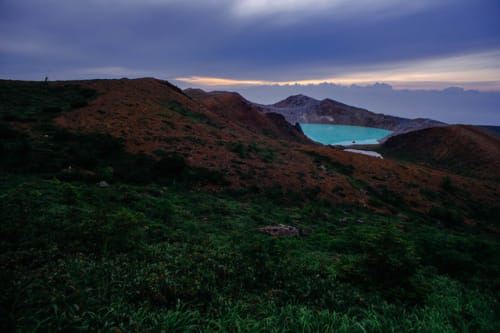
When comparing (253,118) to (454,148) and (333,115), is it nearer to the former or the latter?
(454,148)

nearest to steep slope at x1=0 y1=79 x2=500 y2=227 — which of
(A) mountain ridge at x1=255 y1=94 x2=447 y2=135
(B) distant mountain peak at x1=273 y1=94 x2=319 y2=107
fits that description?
(A) mountain ridge at x1=255 y1=94 x2=447 y2=135

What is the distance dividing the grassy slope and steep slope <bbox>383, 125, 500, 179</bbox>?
113ft

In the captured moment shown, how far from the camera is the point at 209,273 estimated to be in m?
4.81

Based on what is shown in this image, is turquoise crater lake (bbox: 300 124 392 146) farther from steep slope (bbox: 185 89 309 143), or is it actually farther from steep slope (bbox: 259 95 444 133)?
steep slope (bbox: 185 89 309 143)

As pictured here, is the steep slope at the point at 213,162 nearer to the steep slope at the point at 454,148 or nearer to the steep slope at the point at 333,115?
the steep slope at the point at 454,148

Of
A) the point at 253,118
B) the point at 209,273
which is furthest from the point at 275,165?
the point at 253,118

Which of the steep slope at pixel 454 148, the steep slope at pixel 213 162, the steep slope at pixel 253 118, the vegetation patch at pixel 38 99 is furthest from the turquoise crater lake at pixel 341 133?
the vegetation patch at pixel 38 99

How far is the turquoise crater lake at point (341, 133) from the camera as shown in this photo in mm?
76338

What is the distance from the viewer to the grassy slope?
3383 mm

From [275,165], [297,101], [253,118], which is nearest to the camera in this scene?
[275,165]

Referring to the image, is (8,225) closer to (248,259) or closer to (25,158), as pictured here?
(248,259)

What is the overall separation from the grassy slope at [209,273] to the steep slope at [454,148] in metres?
34.6

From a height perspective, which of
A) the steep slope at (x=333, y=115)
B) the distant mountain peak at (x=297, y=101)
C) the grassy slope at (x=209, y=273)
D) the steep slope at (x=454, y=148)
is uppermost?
the distant mountain peak at (x=297, y=101)

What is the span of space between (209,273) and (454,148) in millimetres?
49907
